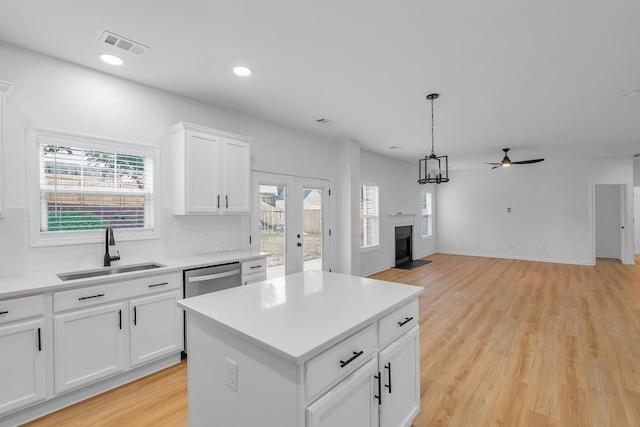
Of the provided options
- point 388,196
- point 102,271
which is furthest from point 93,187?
point 388,196

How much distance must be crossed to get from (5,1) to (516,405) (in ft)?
14.8

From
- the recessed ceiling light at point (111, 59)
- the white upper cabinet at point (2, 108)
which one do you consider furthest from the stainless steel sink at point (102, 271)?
the recessed ceiling light at point (111, 59)

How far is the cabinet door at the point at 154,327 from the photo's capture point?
2.52m

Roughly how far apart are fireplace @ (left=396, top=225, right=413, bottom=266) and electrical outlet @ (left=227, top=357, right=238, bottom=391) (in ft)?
22.2

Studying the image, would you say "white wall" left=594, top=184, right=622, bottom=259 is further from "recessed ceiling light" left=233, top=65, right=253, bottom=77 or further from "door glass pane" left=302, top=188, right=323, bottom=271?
"recessed ceiling light" left=233, top=65, right=253, bottom=77

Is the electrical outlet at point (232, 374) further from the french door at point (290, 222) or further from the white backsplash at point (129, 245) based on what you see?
the french door at point (290, 222)

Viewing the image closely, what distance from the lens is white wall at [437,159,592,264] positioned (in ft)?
25.0

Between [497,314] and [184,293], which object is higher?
[184,293]

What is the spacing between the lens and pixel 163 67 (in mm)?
2812

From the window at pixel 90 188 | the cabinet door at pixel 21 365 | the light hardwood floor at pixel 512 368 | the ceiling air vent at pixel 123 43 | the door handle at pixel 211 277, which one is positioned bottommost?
the light hardwood floor at pixel 512 368

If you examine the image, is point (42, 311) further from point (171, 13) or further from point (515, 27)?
point (515, 27)

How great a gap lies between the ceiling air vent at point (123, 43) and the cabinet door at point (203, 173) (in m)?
0.84

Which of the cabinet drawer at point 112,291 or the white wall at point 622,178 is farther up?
the white wall at point 622,178

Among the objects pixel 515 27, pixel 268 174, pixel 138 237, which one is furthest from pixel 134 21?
pixel 515 27
